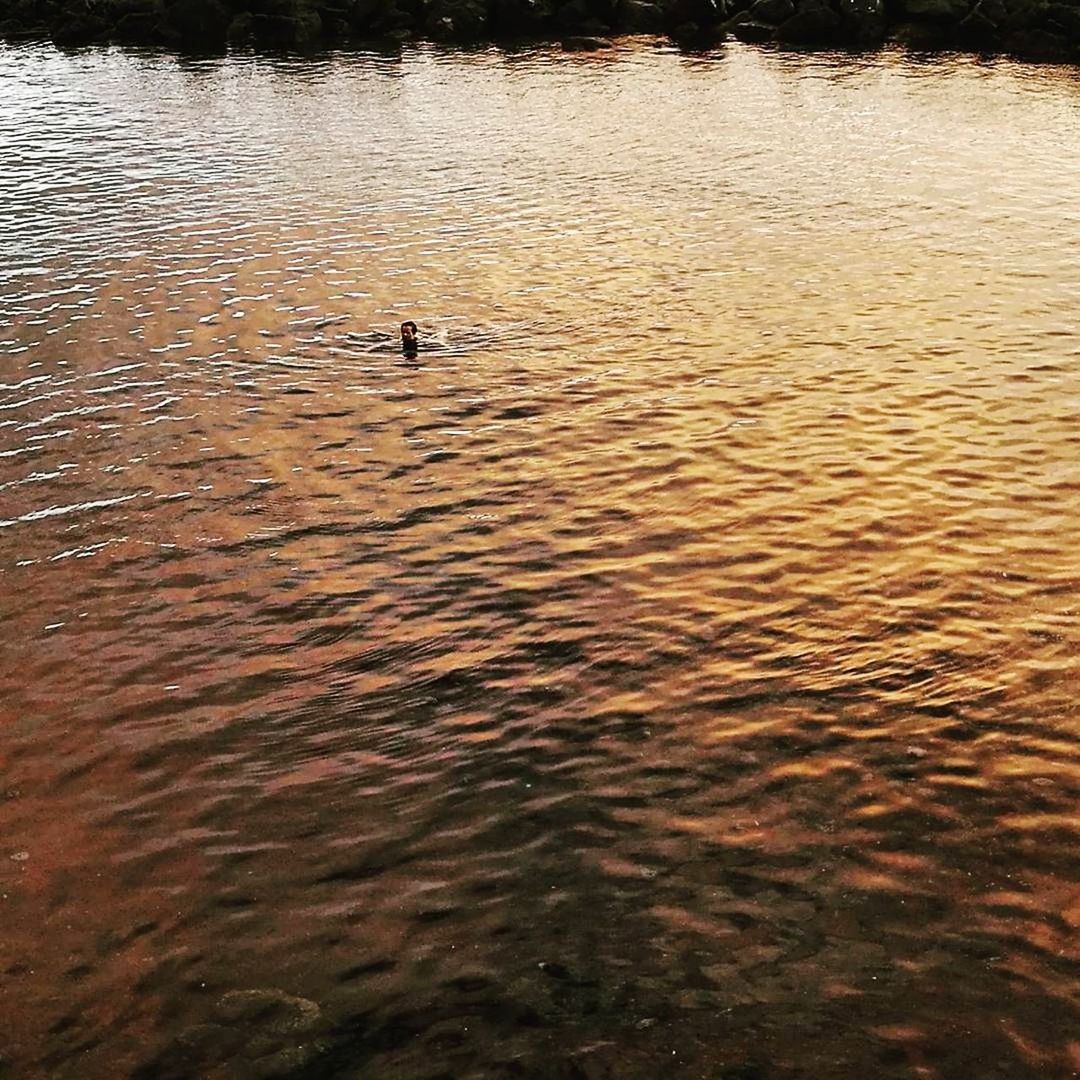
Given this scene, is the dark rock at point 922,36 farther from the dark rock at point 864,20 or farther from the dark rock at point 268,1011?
the dark rock at point 268,1011

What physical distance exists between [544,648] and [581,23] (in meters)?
38.5

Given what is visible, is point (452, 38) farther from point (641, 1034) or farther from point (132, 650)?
point (641, 1034)

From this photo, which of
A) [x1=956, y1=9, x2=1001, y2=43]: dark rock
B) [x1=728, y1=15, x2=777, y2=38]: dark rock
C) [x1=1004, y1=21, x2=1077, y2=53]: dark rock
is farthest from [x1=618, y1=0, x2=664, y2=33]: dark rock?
[x1=1004, y1=21, x2=1077, y2=53]: dark rock

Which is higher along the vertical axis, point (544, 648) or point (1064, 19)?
point (1064, 19)

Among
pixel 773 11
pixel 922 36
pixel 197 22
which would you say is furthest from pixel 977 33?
pixel 197 22

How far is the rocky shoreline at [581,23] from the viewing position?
128ft

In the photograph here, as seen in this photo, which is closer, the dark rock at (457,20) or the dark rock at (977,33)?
the dark rock at (977,33)

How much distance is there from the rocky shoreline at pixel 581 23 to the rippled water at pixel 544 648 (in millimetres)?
20463

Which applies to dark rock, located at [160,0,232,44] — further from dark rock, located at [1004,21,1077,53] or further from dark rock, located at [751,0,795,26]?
dark rock, located at [1004,21,1077,53]

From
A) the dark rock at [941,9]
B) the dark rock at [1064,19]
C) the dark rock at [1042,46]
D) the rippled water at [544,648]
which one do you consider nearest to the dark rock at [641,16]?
the dark rock at [941,9]

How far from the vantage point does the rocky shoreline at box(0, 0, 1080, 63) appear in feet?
128

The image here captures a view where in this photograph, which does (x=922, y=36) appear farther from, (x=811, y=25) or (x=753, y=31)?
(x=753, y=31)

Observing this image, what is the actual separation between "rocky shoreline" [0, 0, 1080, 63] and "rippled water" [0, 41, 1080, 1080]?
2046cm

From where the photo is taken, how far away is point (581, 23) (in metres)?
43.2
